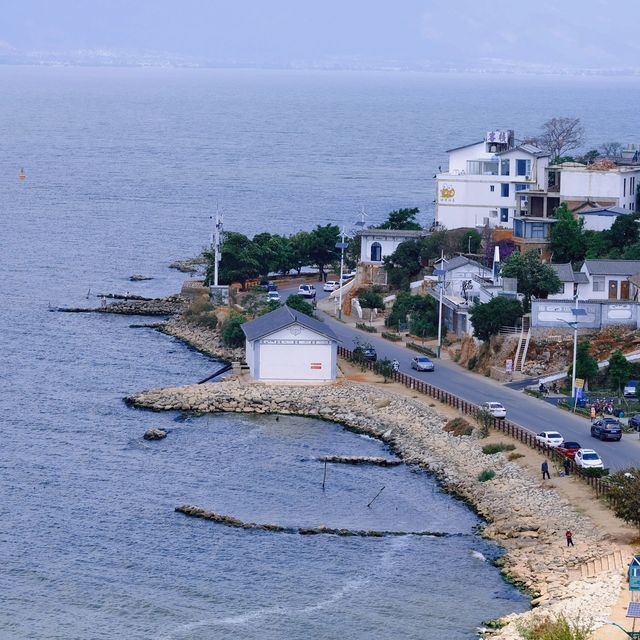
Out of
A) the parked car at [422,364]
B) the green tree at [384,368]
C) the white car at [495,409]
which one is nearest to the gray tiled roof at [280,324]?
the green tree at [384,368]

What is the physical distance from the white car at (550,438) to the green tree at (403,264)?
115 ft

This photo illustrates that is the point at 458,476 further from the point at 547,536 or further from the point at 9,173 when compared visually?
the point at 9,173

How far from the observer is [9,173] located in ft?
627

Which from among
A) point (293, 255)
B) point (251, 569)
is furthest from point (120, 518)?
point (293, 255)

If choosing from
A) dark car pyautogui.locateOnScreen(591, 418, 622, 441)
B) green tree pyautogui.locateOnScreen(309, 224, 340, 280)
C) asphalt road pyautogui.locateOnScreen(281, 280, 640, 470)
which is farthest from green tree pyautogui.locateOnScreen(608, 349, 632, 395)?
green tree pyautogui.locateOnScreen(309, 224, 340, 280)

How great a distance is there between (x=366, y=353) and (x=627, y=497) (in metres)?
27.9

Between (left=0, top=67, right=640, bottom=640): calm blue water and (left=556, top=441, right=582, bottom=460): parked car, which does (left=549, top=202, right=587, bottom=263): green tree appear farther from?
(left=556, top=441, right=582, bottom=460): parked car

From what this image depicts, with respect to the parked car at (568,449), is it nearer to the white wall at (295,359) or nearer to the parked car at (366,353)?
the white wall at (295,359)

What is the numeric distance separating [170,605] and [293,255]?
55647 millimetres

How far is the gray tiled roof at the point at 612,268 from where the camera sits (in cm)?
7794

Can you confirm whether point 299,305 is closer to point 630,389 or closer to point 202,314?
point 202,314

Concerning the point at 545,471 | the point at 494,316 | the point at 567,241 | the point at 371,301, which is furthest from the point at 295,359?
the point at 567,241

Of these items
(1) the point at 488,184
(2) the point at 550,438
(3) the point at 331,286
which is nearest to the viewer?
(2) the point at 550,438

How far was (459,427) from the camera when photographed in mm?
63812
